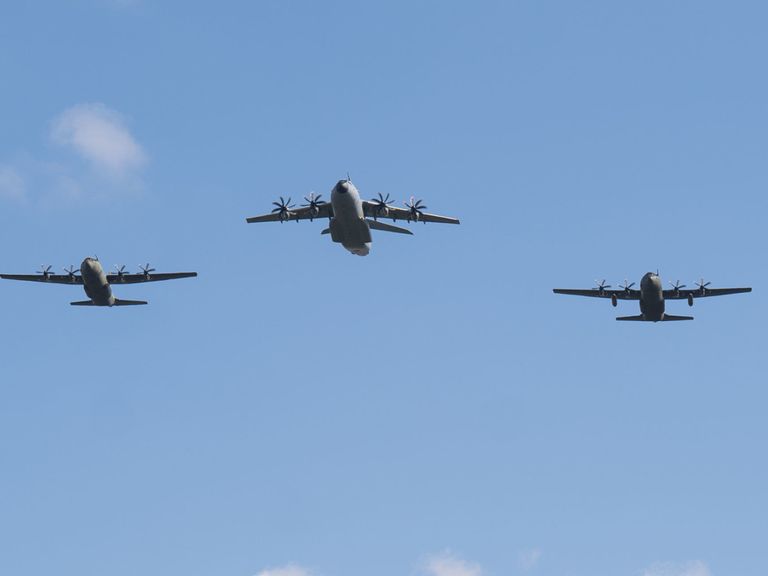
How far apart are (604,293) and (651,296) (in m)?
11.6

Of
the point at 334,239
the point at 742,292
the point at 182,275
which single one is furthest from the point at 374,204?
the point at 742,292

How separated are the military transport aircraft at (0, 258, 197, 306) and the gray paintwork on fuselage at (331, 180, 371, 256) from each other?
20.5 m

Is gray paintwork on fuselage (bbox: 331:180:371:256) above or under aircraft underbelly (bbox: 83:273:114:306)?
above

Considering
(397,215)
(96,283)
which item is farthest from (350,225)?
(96,283)

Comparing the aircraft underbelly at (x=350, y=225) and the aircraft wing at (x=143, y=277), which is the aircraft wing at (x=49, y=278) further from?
the aircraft underbelly at (x=350, y=225)

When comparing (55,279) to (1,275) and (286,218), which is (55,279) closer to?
(1,275)

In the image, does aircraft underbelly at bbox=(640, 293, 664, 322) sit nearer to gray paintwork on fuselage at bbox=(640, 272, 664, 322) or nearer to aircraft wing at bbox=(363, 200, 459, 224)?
gray paintwork on fuselage at bbox=(640, 272, 664, 322)

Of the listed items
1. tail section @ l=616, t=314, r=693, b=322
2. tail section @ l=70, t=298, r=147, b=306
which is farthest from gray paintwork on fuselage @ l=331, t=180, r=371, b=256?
tail section @ l=616, t=314, r=693, b=322

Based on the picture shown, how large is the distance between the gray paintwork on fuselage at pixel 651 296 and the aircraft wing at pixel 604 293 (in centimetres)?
599

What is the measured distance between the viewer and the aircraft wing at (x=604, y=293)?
13462 cm

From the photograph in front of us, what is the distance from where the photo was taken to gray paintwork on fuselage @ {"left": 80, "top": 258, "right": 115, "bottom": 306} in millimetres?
117875

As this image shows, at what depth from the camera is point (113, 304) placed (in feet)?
410

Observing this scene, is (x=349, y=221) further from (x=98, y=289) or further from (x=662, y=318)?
(x=662, y=318)

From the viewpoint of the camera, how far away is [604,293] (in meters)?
138
